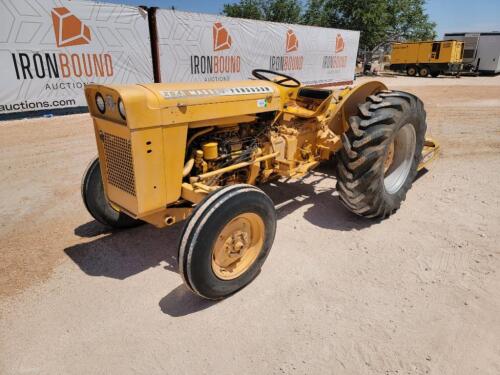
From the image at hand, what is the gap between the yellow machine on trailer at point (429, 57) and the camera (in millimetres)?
24750

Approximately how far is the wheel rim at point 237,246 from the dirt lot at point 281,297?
0.22 m

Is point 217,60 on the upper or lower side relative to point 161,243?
upper

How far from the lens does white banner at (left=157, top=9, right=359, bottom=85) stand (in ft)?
35.9

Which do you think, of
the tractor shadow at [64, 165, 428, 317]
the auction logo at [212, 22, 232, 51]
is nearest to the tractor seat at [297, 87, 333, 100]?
the tractor shadow at [64, 165, 428, 317]

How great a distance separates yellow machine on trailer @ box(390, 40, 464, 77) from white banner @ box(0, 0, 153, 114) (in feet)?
72.3

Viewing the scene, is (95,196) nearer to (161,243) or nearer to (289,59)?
(161,243)

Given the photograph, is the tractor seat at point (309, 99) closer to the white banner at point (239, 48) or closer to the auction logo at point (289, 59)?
the white banner at point (239, 48)

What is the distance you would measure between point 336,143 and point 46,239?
3301 millimetres

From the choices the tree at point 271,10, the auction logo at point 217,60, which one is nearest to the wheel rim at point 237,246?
the auction logo at point 217,60

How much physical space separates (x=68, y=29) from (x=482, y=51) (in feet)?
95.1

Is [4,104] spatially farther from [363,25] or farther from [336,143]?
[363,25]

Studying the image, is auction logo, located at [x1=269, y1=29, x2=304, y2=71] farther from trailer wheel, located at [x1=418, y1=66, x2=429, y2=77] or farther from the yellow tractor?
trailer wheel, located at [x1=418, y1=66, x2=429, y2=77]

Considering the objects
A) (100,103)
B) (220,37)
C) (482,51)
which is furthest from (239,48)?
(482,51)

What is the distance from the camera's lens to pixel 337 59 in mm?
18469
